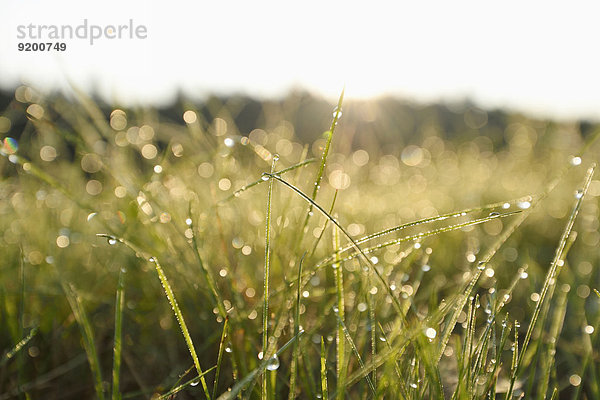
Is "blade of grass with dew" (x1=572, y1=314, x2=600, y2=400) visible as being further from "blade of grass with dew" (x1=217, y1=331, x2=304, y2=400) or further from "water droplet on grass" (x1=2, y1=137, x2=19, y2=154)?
"water droplet on grass" (x1=2, y1=137, x2=19, y2=154)

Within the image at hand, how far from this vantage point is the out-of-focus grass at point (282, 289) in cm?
61

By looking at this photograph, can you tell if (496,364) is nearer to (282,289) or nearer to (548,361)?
(548,361)

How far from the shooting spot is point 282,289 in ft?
2.56

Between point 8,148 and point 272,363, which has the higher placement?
point 8,148

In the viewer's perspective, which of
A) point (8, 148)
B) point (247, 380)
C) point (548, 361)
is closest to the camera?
point (247, 380)

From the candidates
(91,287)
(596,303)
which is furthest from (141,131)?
(596,303)

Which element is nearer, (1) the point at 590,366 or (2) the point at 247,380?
(2) the point at 247,380

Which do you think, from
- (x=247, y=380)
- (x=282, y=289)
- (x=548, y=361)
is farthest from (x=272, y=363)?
(x=548, y=361)

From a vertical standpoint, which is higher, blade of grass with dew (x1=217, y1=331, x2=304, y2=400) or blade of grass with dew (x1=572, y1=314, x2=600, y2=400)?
blade of grass with dew (x1=217, y1=331, x2=304, y2=400)

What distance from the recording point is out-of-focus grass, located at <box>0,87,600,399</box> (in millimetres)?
609

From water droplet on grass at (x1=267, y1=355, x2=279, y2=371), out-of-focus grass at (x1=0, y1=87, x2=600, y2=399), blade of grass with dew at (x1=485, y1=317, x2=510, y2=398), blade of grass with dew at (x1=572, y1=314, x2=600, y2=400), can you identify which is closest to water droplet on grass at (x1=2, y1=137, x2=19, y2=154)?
out-of-focus grass at (x1=0, y1=87, x2=600, y2=399)

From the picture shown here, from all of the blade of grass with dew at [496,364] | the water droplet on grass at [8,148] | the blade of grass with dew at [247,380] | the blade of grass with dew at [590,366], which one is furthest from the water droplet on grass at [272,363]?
the water droplet on grass at [8,148]

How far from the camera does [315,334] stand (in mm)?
857

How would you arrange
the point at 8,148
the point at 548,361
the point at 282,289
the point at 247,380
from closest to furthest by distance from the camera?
the point at 247,380 < the point at 548,361 < the point at 282,289 < the point at 8,148
